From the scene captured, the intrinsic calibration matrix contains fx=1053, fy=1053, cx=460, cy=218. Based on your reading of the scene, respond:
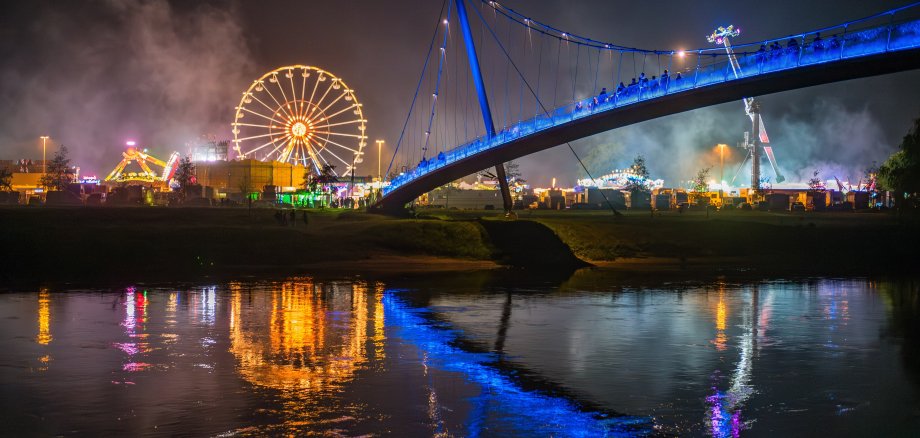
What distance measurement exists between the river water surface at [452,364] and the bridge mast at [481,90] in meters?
37.7

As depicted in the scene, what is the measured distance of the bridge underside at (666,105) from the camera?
4228 centimetres

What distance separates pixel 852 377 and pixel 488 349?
23.3 feet

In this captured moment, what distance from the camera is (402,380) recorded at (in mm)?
18344

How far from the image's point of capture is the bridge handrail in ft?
132

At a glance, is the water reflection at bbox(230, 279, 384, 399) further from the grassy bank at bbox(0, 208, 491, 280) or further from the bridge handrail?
the bridge handrail

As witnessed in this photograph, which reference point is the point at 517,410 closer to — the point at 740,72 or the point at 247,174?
the point at 740,72

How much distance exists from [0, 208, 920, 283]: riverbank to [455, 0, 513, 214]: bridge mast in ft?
30.1

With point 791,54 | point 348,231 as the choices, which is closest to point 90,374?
point 348,231

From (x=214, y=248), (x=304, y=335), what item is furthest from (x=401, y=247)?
(x=304, y=335)

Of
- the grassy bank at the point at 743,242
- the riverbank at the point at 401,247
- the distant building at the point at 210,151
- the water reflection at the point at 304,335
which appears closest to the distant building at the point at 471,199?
the distant building at the point at 210,151

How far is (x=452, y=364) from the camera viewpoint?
20.1 meters

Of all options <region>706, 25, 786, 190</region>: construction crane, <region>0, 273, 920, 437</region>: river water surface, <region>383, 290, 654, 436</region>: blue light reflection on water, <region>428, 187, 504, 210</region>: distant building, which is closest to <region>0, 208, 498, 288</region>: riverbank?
<region>0, 273, 920, 437</region>: river water surface

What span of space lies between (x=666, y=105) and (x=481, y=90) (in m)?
18.7

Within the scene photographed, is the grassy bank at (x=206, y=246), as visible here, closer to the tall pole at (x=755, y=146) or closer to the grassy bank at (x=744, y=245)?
the grassy bank at (x=744, y=245)
